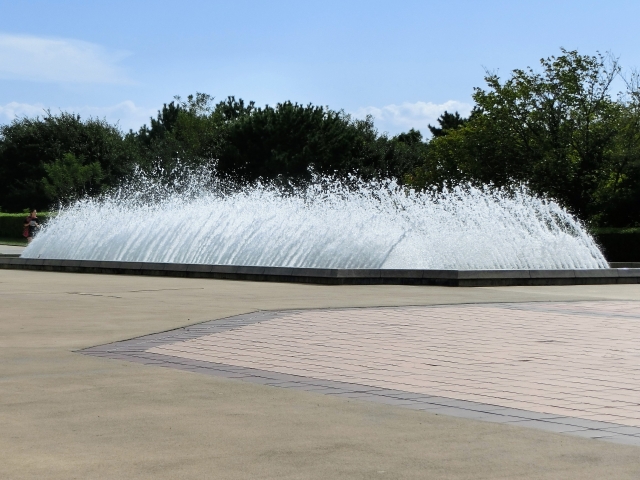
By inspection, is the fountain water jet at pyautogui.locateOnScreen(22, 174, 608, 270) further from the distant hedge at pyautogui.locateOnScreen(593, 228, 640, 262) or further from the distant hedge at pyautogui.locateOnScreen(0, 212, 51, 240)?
the distant hedge at pyautogui.locateOnScreen(0, 212, 51, 240)

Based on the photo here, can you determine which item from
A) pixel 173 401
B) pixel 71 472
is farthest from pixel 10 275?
pixel 71 472

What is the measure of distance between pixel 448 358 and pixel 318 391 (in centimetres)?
198

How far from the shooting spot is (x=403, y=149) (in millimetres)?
89750

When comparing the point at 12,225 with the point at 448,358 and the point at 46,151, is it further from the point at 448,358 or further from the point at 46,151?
the point at 448,358

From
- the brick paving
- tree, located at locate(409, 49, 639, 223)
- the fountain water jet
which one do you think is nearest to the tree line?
tree, located at locate(409, 49, 639, 223)

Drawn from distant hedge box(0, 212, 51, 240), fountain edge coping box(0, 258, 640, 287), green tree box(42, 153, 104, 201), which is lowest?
fountain edge coping box(0, 258, 640, 287)

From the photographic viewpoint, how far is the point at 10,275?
21.4 metres

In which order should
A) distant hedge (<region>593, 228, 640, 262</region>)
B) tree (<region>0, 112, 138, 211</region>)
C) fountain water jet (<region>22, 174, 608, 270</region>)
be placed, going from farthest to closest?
tree (<region>0, 112, 138, 211</region>) → distant hedge (<region>593, 228, 640, 262</region>) → fountain water jet (<region>22, 174, 608, 270</region>)

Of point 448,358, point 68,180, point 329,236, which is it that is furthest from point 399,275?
point 68,180

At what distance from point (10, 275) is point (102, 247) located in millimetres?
3981

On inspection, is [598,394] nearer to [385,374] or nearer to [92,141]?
[385,374]

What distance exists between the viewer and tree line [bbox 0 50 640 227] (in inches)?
1805

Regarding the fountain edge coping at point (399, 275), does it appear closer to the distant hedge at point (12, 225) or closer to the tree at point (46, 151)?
the distant hedge at point (12, 225)

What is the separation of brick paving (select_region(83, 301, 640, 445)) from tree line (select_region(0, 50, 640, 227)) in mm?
28031
